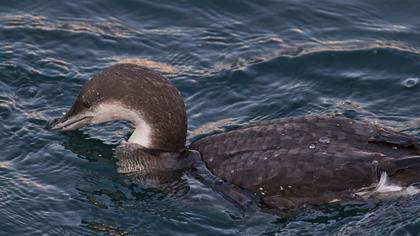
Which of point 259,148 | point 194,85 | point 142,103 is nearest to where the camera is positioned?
point 259,148

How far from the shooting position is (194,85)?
1046 cm

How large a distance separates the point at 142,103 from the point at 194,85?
5.38 ft

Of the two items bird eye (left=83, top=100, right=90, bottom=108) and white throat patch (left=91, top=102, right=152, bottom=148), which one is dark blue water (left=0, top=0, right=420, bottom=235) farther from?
bird eye (left=83, top=100, right=90, bottom=108)

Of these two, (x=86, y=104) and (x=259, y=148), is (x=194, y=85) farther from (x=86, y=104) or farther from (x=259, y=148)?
(x=259, y=148)

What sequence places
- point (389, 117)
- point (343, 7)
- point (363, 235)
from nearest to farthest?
1. point (363, 235)
2. point (389, 117)
3. point (343, 7)

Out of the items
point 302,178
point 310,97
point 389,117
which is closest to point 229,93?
point 310,97

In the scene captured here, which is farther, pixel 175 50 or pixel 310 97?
pixel 175 50

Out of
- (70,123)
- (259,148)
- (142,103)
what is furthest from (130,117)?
(259,148)

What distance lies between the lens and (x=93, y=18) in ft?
38.4

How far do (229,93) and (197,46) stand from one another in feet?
3.62

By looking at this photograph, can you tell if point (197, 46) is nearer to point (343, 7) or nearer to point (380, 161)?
point (343, 7)

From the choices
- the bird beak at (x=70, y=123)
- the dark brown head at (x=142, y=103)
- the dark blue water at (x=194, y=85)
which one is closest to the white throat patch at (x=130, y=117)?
the dark brown head at (x=142, y=103)

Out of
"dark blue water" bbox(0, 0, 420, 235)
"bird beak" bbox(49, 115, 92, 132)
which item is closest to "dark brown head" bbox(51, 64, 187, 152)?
"bird beak" bbox(49, 115, 92, 132)

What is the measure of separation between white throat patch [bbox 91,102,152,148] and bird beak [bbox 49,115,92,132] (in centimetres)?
13
